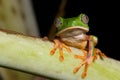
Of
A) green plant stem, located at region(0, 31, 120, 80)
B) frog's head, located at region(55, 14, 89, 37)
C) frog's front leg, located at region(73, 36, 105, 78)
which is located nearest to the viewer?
green plant stem, located at region(0, 31, 120, 80)

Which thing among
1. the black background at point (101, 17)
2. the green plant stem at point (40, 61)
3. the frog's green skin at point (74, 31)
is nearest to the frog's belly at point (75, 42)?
the frog's green skin at point (74, 31)

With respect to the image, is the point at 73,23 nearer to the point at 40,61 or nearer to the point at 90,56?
the point at 90,56

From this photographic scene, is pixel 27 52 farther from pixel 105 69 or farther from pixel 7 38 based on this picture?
pixel 105 69

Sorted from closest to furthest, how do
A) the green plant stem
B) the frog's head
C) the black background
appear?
the green plant stem < the frog's head < the black background

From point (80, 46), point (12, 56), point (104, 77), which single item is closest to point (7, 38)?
point (12, 56)

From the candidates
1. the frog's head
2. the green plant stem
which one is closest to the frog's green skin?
the frog's head

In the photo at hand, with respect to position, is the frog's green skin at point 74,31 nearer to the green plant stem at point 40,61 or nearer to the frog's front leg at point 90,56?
the frog's front leg at point 90,56

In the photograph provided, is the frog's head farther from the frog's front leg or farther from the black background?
the black background
